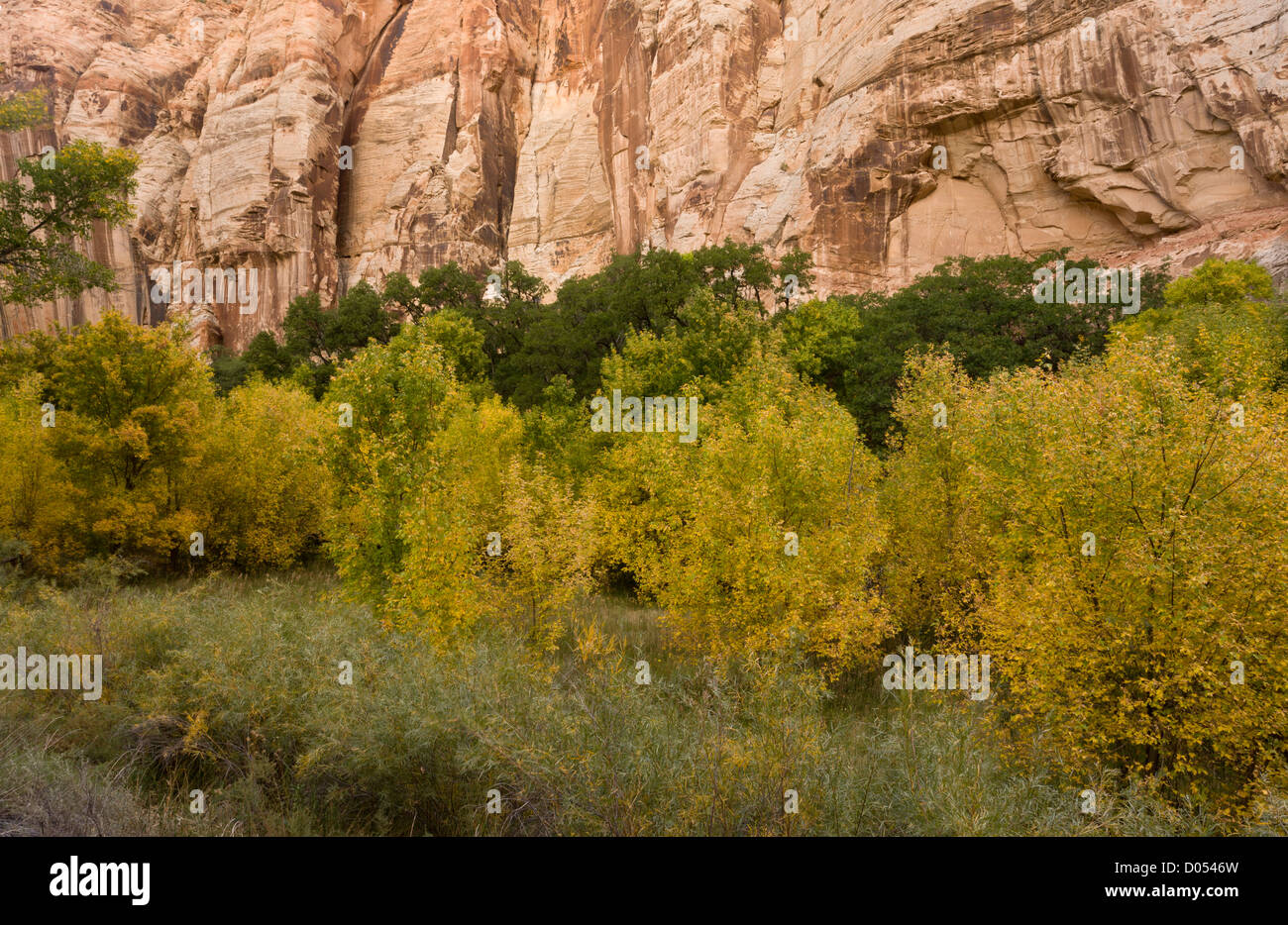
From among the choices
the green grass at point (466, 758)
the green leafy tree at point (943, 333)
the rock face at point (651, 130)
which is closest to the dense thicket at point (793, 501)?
the green leafy tree at point (943, 333)

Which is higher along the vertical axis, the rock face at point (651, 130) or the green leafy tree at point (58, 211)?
the rock face at point (651, 130)

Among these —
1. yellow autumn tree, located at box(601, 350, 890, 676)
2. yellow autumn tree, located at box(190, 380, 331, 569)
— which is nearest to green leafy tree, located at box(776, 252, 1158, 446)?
yellow autumn tree, located at box(601, 350, 890, 676)

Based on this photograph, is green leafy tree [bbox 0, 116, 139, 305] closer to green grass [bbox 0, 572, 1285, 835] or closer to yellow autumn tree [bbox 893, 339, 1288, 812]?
green grass [bbox 0, 572, 1285, 835]

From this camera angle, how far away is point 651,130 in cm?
6094

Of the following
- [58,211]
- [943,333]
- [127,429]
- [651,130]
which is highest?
[651,130]

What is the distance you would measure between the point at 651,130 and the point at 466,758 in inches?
2554

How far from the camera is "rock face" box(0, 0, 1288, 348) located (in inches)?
1432

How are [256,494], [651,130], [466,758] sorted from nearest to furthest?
[466,758] < [256,494] < [651,130]

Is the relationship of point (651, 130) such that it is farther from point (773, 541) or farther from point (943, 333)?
point (773, 541)

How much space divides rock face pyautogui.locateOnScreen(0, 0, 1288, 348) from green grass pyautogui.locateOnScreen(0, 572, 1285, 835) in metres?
38.3

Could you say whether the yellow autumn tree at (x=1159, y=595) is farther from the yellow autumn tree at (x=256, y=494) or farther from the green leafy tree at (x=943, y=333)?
the yellow autumn tree at (x=256, y=494)

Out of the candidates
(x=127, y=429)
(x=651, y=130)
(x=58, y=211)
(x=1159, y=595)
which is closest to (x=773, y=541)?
(x=1159, y=595)

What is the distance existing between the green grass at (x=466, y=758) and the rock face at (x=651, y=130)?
38.3m

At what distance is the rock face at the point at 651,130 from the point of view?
36375 mm
